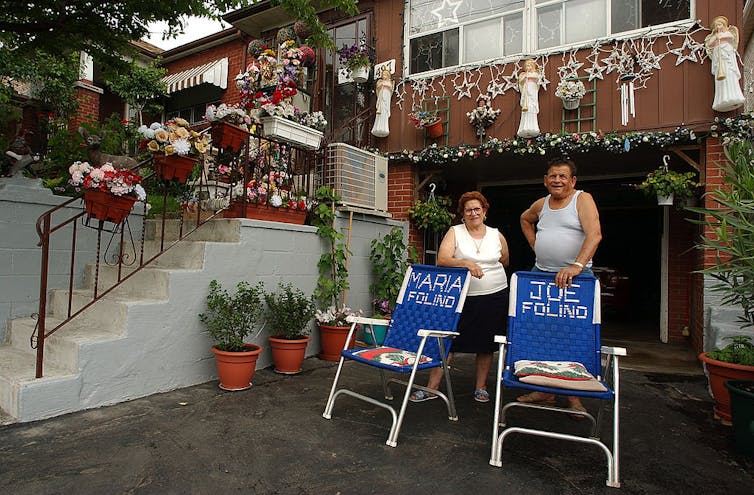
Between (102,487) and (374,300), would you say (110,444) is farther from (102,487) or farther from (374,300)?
(374,300)

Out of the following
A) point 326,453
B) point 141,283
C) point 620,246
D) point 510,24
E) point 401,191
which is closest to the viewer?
point 326,453

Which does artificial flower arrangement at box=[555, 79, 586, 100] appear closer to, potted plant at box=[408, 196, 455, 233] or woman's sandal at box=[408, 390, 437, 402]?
potted plant at box=[408, 196, 455, 233]

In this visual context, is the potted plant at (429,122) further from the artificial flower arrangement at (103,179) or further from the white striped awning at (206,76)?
the white striped awning at (206,76)

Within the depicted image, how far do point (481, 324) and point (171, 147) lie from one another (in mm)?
2763

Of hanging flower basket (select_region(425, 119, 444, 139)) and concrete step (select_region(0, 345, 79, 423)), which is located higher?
hanging flower basket (select_region(425, 119, 444, 139))

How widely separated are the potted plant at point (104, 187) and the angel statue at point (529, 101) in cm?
424

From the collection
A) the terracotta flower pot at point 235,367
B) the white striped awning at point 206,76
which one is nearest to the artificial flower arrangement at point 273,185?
the terracotta flower pot at point 235,367

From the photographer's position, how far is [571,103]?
215 inches

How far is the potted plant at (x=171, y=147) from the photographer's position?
365 centimetres

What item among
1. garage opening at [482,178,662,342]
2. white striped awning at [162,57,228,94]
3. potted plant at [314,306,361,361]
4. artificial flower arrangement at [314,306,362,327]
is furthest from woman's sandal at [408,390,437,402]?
white striped awning at [162,57,228,94]

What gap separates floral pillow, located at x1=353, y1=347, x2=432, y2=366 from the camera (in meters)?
2.86

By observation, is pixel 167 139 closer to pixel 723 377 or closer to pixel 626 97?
pixel 723 377

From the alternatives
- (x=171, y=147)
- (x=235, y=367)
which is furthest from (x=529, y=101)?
(x=235, y=367)

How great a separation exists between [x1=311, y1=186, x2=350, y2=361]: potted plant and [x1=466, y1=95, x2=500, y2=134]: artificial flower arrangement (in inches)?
84.5
